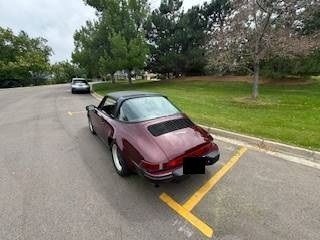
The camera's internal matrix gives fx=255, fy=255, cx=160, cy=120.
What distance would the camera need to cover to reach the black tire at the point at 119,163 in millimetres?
4402

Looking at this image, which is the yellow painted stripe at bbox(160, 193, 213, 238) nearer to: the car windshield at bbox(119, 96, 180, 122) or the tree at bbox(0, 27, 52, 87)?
the car windshield at bbox(119, 96, 180, 122)

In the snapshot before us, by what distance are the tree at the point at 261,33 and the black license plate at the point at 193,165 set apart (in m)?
10.4

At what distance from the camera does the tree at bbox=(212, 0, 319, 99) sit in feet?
39.9

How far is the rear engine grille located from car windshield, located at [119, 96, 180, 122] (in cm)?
32

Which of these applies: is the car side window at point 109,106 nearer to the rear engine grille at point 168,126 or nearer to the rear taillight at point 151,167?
the rear engine grille at point 168,126

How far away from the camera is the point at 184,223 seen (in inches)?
127

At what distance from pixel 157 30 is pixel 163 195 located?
2559cm

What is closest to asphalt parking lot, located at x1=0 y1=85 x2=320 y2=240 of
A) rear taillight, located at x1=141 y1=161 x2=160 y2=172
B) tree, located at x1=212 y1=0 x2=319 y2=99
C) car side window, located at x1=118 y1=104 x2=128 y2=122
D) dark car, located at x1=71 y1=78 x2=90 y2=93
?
rear taillight, located at x1=141 y1=161 x2=160 y2=172

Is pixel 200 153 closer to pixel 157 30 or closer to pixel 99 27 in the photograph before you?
pixel 99 27

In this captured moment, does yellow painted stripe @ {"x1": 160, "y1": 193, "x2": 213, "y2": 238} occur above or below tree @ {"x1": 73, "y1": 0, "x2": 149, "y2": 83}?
below

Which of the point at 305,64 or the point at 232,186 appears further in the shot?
the point at 305,64

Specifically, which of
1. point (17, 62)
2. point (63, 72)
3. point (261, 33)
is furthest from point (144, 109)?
point (63, 72)

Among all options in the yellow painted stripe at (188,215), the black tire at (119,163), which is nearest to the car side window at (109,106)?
the black tire at (119,163)

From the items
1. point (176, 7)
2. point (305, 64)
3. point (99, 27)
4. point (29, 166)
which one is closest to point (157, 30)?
point (176, 7)
